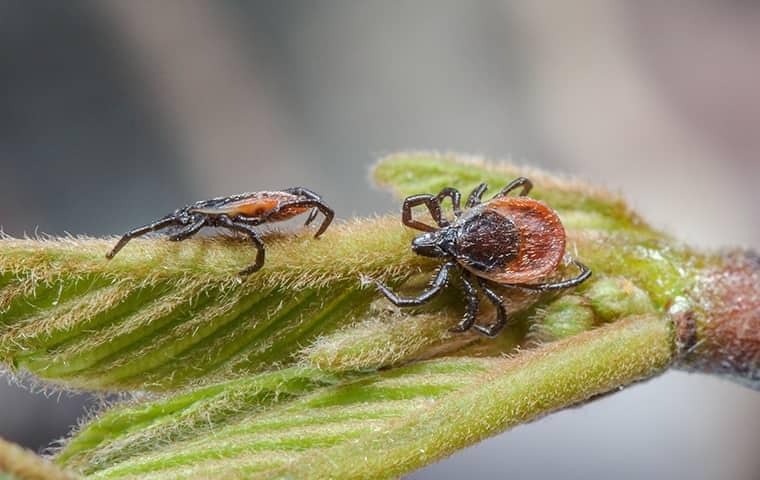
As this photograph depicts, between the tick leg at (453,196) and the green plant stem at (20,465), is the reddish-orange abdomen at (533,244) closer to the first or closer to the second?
the tick leg at (453,196)

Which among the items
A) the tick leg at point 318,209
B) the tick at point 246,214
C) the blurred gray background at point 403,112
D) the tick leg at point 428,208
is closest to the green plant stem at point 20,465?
the tick at point 246,214

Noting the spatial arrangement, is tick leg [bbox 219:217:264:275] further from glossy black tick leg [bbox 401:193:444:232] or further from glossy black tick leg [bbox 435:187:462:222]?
glossy black tick leg [bbox 435:187:462:222]

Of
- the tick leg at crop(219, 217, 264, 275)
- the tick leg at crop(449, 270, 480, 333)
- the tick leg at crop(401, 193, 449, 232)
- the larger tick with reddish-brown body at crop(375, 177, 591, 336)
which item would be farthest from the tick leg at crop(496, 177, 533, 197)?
the tick leg at crop(219, 217, 264, 275)

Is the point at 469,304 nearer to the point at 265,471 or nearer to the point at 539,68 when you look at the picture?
→ the point at 265,471

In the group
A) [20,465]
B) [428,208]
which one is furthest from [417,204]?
[20,465]

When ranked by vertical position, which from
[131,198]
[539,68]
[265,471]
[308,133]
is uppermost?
[539,68]

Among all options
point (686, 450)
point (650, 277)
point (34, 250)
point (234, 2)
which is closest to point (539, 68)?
point (234, 2)
